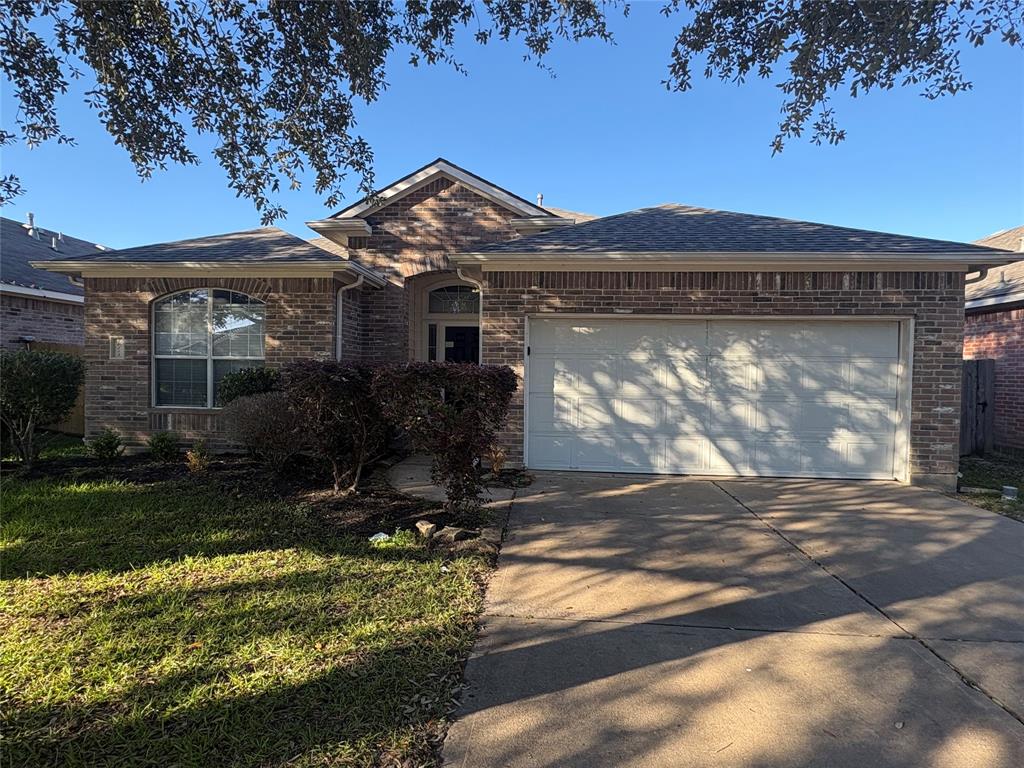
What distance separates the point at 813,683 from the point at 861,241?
6784mm

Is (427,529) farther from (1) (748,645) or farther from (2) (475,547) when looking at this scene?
(1) (748,645)

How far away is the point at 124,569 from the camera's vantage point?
4000 millimetres

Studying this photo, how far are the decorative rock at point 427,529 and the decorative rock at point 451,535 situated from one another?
0.05 m

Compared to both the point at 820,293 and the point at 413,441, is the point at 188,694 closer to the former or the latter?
the point at 413,441

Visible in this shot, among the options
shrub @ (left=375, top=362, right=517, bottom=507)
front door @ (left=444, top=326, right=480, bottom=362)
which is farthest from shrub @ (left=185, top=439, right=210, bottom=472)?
front door @ (left=444, top=326, right=480, bottom=362)

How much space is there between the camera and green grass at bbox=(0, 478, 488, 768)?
2.24m

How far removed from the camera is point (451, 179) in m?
10.5

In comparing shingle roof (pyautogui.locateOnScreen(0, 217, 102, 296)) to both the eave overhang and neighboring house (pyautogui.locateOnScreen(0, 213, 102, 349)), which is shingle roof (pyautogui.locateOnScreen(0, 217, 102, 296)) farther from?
the eave overhang

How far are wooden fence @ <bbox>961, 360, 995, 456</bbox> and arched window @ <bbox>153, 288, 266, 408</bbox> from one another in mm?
12170

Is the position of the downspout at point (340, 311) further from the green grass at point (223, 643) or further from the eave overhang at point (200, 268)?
the green grass at point (223, 643)

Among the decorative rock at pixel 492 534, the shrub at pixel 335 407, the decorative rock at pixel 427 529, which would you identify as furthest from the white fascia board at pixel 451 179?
the decorative rock at pixel 427 529

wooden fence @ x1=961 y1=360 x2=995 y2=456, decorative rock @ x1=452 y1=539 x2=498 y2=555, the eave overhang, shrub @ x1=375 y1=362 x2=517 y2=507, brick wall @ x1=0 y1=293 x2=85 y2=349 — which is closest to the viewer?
decorative rock @ x1=452 y1=539 x2=498 y2=555

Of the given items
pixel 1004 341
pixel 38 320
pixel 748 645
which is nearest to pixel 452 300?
pixel 748 645

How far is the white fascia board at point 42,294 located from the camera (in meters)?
11.7
